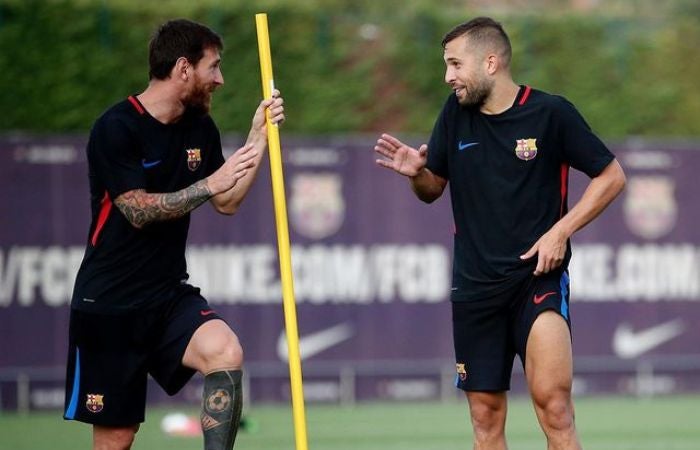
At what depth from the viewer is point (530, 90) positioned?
940 centimetres

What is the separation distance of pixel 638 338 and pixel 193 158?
1157 centimetres

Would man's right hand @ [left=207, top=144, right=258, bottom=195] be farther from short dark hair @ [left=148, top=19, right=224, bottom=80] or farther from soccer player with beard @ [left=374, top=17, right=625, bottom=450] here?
soccer player with beard @ [left=374, top=17, right=625, bottom=450]

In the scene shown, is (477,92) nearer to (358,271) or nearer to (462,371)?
(462,371)

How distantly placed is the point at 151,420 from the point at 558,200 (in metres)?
8.65

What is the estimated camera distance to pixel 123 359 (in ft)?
29.8

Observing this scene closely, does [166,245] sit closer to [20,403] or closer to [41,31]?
[20,403]

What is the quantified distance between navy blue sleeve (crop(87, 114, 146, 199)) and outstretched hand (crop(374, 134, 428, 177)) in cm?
132

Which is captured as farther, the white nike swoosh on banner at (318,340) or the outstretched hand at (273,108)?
the white nike swoosh on banner at (318,340)

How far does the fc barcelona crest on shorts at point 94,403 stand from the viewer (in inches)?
356

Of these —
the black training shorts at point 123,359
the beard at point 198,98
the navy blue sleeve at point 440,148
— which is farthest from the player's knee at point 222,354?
the navy blue sleeve at point 440,148

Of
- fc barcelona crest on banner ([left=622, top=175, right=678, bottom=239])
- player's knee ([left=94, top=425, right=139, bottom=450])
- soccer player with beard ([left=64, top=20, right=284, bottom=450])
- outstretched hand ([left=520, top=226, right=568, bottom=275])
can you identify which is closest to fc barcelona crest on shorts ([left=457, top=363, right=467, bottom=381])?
outstretched hand ([left=520, top=226, right=568, bottom=275])

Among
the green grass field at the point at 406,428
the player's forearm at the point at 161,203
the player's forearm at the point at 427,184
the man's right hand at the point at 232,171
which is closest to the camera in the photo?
the man's right hand at the point at 232,171

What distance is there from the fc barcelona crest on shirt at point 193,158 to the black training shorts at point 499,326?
1595 mm

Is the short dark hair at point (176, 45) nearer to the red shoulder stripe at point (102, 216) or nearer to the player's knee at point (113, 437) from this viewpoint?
the red shoulder stripe at point (102, 216)
